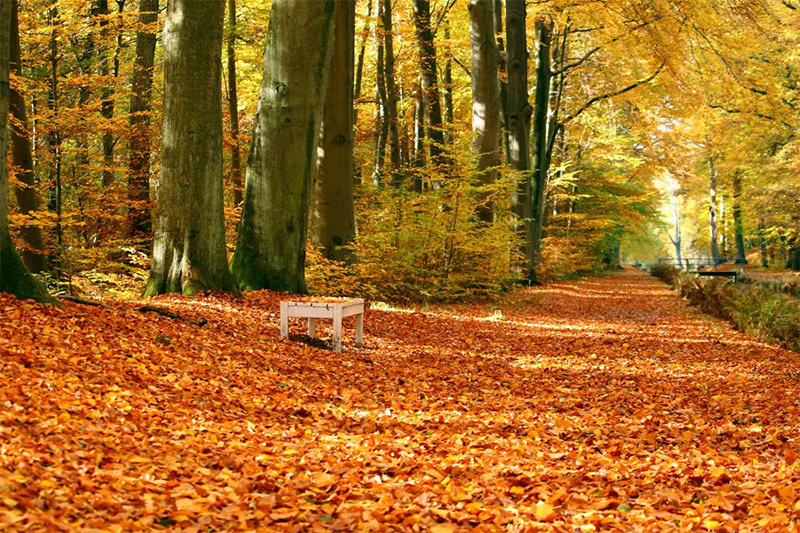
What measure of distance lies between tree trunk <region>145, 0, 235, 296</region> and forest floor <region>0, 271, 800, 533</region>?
1.48 feet

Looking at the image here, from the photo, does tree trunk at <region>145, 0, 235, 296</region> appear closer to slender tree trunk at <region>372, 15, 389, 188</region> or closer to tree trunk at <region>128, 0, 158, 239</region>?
tree trunk at <region>128, 0, 158, 239</region>

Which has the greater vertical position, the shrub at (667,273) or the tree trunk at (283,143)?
the tree trunk at (283,143)

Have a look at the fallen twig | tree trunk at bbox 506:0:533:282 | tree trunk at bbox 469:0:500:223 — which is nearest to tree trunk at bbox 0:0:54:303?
the fallen twig

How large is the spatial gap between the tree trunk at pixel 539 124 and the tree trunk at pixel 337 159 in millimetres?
10691

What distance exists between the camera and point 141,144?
14227 millimetres

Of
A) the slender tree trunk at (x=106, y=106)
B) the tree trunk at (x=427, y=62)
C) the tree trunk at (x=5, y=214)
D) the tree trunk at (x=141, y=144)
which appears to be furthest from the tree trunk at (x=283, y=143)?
the tree trunk at (x=427, y=62)

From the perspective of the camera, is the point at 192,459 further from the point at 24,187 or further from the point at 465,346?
the point at 24,187

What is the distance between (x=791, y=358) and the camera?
8.78 m

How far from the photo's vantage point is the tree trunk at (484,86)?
16578 mm

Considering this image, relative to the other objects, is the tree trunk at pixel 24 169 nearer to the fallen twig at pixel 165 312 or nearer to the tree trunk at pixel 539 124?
the fallen twig at pixel 165 312

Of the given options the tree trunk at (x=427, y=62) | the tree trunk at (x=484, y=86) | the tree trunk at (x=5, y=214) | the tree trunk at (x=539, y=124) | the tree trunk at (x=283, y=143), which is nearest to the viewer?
the tree trunk at (x=5, y=214)

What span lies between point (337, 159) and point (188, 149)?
3.47 metres

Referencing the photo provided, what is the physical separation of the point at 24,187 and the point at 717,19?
1504cm

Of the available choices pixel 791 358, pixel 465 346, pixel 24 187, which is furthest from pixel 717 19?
pixel 24 187
